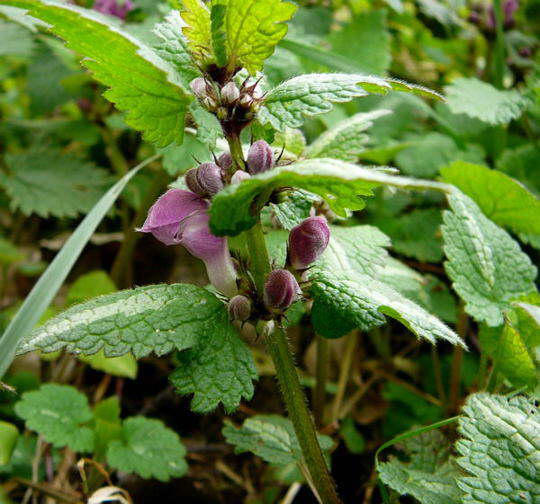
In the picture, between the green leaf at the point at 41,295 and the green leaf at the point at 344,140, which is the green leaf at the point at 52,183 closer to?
the green leaf at the point at 41,295

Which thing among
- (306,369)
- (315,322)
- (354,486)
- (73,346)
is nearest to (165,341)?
(73,346)

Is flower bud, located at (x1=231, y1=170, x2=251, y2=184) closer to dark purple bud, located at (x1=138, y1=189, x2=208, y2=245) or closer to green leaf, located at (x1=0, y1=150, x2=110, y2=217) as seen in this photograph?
dark purple bud, located at (x1=138, y1=189, x2=208, y2=245)

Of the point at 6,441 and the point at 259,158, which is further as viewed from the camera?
the point at 6,441

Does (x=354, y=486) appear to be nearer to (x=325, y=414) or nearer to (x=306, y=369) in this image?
(x=325, y=414)

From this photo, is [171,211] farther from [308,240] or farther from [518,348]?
[518,348]

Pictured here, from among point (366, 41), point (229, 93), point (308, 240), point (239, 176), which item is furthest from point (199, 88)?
point (366, 41)

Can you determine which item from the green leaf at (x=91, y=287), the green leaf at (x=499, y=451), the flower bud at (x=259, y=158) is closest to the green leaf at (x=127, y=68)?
the flower bud at (x=259, y=158)

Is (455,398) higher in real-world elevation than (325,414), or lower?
higher
